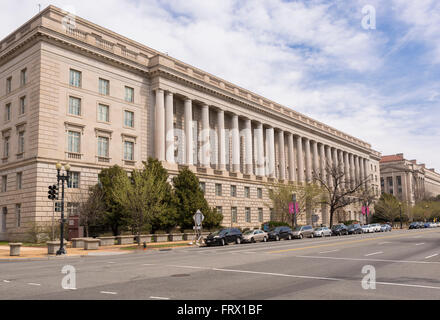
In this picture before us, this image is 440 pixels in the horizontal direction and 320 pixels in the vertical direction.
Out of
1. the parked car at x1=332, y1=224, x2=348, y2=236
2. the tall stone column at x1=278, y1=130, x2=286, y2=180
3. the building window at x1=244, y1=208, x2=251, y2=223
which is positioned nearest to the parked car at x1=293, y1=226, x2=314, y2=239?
the parked car at x1=332, y1=224, x2=348, y2=236

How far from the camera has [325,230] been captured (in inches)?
2131

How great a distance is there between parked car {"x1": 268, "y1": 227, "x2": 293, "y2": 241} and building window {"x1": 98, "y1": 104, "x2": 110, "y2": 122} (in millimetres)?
22753

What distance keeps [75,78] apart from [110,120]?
6.02 metres

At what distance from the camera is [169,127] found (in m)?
54.2

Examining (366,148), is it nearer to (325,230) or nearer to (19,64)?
(325,230)

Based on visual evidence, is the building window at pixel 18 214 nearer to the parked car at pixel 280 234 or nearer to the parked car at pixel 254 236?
the parked car at pixel 254 236

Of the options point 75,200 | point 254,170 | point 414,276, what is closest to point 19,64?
point 75,200

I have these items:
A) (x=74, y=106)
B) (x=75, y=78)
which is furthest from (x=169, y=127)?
(x=75, y=78)

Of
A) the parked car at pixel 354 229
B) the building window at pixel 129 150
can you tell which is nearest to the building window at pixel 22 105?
the building window at pixel 129 150

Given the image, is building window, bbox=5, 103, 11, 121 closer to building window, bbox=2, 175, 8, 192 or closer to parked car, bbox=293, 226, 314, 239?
building window, bbox=2, 175, 8, 192

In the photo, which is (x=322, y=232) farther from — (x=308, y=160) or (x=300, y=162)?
(x=308, y=160)

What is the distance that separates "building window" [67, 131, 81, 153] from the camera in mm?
43838
